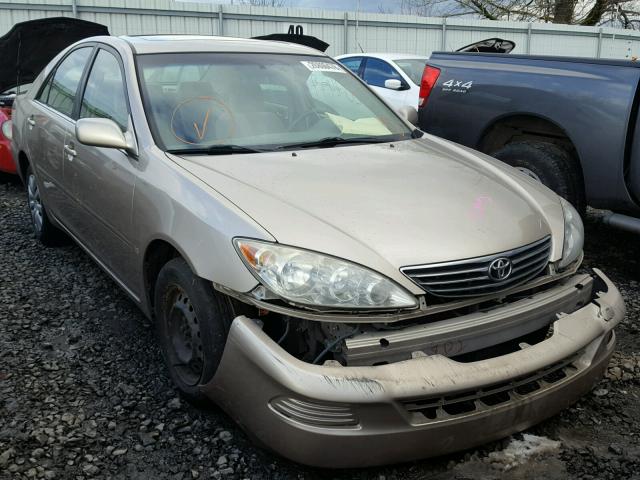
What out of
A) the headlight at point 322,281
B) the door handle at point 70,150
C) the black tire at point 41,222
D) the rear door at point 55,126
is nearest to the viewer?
the headlight at point 322,281

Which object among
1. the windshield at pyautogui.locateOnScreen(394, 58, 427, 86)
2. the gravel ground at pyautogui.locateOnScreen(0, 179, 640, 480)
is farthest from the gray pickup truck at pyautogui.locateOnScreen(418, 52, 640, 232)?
the windshield at pyautogui.locateOnScreen(394, 58, 427, 86)

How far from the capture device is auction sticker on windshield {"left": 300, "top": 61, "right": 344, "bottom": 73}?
3.79 m

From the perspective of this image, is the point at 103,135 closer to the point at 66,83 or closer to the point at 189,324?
the point at 189,324

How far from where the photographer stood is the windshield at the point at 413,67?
9.39 m

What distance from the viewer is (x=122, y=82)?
131 inches

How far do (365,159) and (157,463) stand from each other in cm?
163

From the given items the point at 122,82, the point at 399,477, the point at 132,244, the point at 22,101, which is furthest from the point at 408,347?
the point at 22,101

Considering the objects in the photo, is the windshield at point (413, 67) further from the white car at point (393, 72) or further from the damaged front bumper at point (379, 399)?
the damaged front bumper at point (379, 399)

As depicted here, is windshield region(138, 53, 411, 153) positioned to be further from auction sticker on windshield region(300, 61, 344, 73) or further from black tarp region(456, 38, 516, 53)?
black tarp region(456, 38, 516, 53)

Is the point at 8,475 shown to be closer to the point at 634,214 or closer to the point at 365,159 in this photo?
the point at 365,159

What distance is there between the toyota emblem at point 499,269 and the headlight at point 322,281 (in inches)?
13.5

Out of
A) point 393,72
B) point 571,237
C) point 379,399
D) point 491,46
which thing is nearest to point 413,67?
point 393,72

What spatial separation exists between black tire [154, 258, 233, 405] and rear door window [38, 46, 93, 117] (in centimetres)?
184

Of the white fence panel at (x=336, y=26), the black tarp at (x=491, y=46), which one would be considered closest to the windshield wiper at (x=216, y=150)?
the black tarp at (x=491, y=46)
